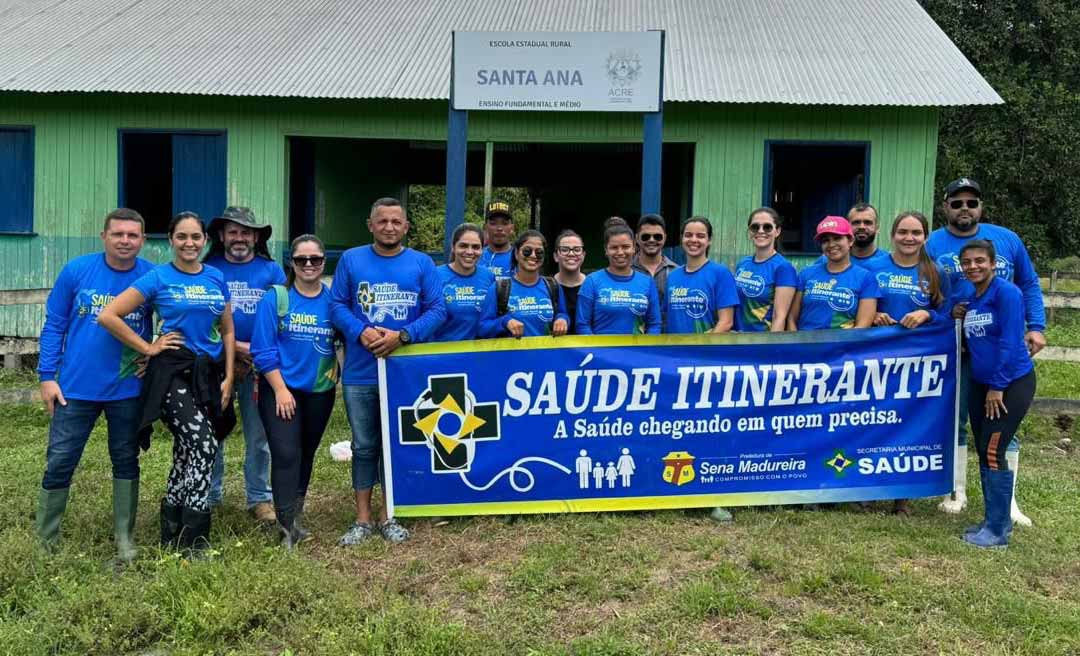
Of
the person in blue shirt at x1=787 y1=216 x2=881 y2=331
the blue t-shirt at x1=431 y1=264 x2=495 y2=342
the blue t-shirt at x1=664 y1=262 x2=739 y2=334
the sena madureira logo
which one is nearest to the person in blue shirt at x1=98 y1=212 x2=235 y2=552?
the sena madureira logo

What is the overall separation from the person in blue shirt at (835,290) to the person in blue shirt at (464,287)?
179cm

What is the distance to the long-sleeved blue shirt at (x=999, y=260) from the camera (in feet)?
15.8

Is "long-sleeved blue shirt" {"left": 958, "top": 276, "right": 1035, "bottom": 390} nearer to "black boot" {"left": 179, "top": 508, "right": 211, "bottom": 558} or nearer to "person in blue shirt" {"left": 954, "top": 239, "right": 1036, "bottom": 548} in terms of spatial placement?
"person in blue shirt" {"left": 954, "top": 239, "right": 1036, "bottom": 548}

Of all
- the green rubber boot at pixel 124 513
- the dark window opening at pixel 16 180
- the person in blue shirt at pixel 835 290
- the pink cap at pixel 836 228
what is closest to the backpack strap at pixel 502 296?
the person in blue shirt at pixel 835 290

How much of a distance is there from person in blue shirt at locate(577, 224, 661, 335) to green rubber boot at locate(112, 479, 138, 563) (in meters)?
2.41

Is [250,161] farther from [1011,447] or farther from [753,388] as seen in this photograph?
[1011,447]

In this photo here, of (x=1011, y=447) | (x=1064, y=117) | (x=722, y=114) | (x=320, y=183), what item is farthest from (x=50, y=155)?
(x=1064, y=117)

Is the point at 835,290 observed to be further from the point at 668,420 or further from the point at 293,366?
the point at 293,366

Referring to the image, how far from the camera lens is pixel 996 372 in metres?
4.24

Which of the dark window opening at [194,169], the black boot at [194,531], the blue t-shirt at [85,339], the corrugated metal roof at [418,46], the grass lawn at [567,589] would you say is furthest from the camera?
the dark window opening at [194,169]

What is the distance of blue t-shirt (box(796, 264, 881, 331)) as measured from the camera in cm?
473

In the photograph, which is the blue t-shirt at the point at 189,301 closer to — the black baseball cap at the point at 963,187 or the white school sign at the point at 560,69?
the white school sign at the point at 560,69

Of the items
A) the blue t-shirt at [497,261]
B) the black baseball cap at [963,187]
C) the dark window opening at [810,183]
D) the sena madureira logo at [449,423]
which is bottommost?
the sena madureira logo at [449,423]

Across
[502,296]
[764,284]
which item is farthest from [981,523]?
[502,296]
